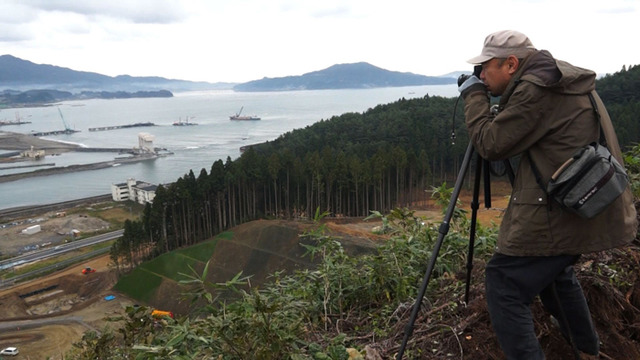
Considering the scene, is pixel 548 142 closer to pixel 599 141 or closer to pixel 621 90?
Result: pixel 599 141

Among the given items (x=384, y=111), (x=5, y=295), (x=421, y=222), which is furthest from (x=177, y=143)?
(x=421, y=222)

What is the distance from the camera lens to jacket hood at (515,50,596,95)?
1517 millimetres

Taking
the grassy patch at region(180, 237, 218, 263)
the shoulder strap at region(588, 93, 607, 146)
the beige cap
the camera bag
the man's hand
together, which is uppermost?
the beige cap

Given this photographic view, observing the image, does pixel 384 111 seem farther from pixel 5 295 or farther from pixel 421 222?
pixel 421 222

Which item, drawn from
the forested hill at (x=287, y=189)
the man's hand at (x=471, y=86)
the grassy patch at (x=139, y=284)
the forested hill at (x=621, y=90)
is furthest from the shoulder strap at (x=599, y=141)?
the forested hill at (x=621, y=90)

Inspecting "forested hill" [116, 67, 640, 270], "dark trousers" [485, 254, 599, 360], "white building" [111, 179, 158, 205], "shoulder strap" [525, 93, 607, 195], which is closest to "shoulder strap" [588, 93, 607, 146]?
"shoulder strap" [525, 93, 607, 195]

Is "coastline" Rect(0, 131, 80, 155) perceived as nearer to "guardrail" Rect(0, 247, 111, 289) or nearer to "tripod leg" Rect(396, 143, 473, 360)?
"guardrail" Rect(0, 247, 111, 289)

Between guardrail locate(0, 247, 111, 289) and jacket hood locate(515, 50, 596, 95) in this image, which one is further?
guardrail locate(0, 247, 111, 289)

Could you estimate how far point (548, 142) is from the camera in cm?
158

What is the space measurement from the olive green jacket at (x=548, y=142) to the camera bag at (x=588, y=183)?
7cm

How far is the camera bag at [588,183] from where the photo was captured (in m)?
1.46

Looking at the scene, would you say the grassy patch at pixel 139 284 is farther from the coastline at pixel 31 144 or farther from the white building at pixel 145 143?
the coastline at pixel 31 144

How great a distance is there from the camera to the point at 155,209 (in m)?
21.5

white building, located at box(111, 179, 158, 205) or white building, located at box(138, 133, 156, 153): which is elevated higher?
white building, located at box(138, 133, 156, 153)
